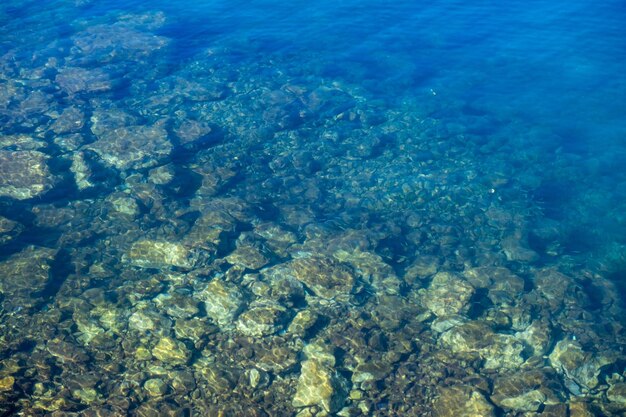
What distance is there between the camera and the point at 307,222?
14.0 meters

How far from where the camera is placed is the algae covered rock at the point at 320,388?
8969 mm

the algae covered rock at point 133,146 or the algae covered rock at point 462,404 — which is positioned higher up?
the algae covered rock at point 133,146

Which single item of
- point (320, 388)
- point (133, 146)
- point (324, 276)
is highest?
point (133, 146)

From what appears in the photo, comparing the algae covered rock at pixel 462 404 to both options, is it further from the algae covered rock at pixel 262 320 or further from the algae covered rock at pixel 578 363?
the algae covered rock at pixel 262 320

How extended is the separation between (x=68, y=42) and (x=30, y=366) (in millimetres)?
19917

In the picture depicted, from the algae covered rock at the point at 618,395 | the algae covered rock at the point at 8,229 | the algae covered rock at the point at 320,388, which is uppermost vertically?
the algae covered rock at the point at 8,229

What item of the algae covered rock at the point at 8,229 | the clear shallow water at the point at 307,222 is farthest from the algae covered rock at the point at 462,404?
the algae covered rock at the point at 8,229

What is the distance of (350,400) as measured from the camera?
915 centimetres

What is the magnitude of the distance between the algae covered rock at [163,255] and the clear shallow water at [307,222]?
52mm

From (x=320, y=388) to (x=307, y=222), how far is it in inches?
231

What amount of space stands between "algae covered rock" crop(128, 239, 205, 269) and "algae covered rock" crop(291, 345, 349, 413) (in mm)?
4326

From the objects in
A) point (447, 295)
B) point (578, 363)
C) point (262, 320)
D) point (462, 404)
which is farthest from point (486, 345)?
point (262, 320)

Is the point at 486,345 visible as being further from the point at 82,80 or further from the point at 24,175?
the point at 82,80

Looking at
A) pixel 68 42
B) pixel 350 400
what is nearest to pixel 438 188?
pixel 350 400
